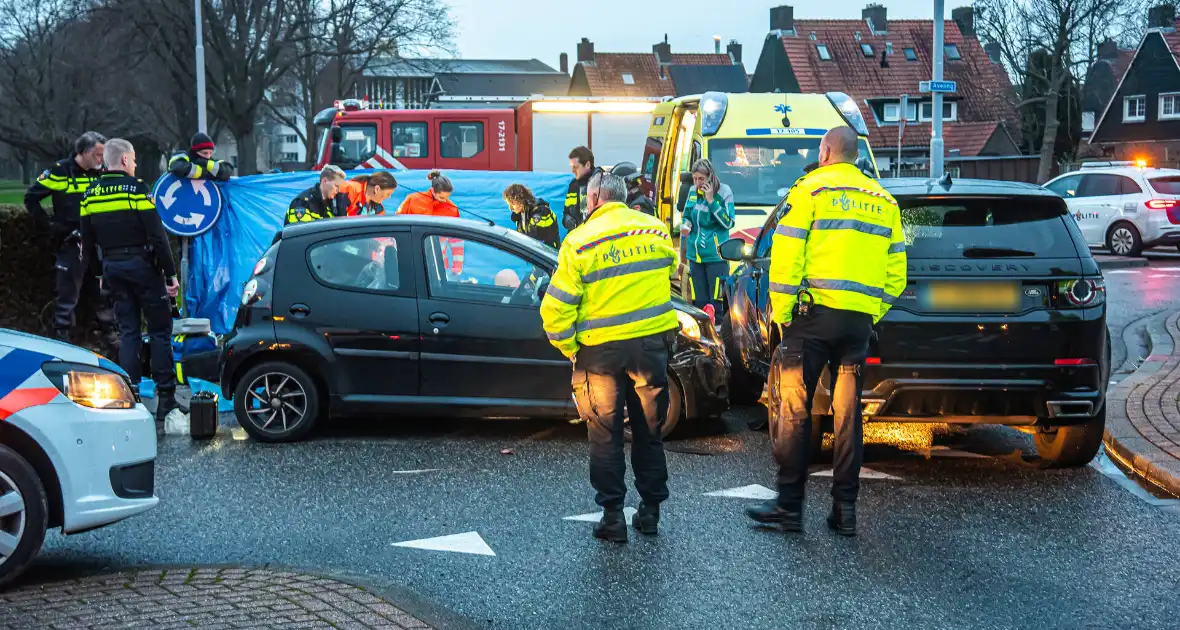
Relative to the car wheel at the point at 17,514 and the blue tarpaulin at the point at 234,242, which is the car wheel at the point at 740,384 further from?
the car wheel at the point at 17,514

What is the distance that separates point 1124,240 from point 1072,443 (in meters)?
18.9

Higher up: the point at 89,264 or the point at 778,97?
the point at 778,97

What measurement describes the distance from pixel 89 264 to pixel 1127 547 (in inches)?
284

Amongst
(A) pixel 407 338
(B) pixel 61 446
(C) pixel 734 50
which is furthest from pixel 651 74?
(B) pixel 61 446

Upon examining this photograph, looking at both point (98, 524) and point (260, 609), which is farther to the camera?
point (98, 524)

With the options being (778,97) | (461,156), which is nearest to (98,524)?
(778,97)

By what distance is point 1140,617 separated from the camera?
5.25m

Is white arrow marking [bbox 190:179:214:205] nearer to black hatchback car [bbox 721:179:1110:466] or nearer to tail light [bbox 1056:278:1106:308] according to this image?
black hatchback car [bbox 721:179:1110:466]

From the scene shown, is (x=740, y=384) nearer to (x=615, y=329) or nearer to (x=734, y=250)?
(x=734, y=250)

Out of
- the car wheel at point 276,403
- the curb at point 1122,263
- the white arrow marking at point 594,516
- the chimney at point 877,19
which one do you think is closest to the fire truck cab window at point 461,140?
the curb at point 1122,263

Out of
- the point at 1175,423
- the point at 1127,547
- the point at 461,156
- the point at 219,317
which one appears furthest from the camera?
the point at 461,156

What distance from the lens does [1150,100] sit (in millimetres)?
67125

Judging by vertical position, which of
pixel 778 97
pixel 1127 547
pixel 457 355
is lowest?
pixel 1127 547

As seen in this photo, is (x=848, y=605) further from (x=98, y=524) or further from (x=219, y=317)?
(x=219, y=317)
